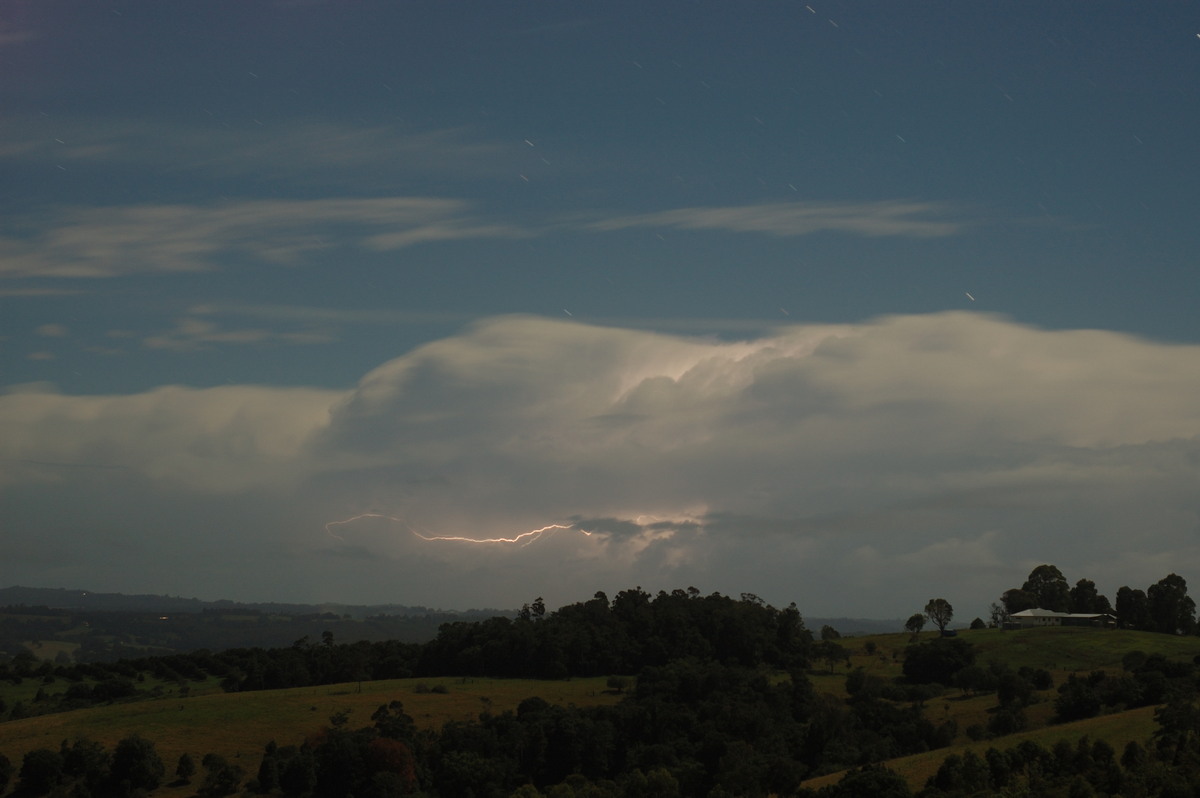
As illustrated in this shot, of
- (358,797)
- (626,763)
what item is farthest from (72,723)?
(626,763)

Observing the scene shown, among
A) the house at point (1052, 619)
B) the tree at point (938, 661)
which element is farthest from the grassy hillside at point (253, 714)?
the house at point (1052, 619)

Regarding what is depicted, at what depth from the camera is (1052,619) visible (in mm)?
178000

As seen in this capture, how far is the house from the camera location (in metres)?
173

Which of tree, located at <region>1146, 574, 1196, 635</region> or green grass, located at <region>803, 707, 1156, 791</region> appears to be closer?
green grass, located at <region>803, 707, 1156, 791</region>

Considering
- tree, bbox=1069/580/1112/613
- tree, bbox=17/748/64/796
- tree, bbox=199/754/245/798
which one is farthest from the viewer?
tree, bbox=1069/580/1112/613

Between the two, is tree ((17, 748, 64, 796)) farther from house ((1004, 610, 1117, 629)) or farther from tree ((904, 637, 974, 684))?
house ((1004, 610, 1117, 629))

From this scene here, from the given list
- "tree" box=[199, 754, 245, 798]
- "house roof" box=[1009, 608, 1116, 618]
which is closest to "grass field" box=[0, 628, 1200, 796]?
"tree" box=[199, 754, 245, 798]

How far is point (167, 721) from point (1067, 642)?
11256 centimetres

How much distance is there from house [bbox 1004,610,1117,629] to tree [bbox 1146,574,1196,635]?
21.7 ft

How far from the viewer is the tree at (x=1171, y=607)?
543 ft

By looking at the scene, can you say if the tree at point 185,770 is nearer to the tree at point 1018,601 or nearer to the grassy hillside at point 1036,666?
the grassy hillside at point 1036,666

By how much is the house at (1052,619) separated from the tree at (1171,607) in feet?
21.7

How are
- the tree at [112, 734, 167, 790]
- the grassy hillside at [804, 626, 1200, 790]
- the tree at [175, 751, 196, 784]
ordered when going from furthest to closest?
the tree at [175, 751, 196, 784] < the tree at [112, 734, 167, 790] < the grassy hillside at [804, 626, 1200, 790]

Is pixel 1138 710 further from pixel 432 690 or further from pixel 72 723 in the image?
pixel 72 723
